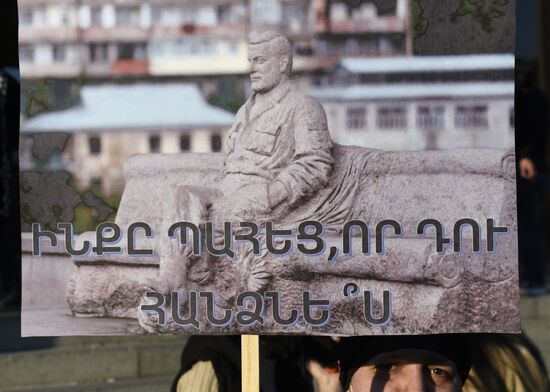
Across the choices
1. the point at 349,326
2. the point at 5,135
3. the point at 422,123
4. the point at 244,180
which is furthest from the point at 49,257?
the point at 5,135

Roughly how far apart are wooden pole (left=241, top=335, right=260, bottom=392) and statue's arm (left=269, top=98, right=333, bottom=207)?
43cm

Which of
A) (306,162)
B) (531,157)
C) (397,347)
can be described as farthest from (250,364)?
(531,157)

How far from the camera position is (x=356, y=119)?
3.36 metres

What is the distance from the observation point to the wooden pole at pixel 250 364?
3455 millimetres

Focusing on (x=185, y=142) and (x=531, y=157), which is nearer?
(x=185, y=142)

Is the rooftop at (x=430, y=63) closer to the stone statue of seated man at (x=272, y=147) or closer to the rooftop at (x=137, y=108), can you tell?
the stone statue of seated man at (x=272, y=147)

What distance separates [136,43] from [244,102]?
1.22 feet

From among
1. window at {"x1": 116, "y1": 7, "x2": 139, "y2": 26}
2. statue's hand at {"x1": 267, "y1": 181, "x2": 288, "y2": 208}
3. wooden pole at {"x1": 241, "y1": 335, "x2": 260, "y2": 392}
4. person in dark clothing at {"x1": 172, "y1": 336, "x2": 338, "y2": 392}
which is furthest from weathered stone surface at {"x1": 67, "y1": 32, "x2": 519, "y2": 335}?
person in dark clothing at {"x1": 172, "y1": 336, "x2": 338, "y2": 392}

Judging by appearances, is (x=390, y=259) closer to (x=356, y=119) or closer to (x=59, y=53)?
(x=356, y=119)

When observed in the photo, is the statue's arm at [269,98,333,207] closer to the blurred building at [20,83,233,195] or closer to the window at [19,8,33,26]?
the blurred building at [20,83,233,195]

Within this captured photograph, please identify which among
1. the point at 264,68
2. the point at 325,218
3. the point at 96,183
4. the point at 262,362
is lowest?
the point at 262,362

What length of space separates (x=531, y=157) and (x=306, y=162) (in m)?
3.43

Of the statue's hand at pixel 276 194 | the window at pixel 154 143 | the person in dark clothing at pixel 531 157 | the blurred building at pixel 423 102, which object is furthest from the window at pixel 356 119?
the person in dark clothing at pixel 531 157

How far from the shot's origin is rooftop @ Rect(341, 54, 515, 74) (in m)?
3.37
